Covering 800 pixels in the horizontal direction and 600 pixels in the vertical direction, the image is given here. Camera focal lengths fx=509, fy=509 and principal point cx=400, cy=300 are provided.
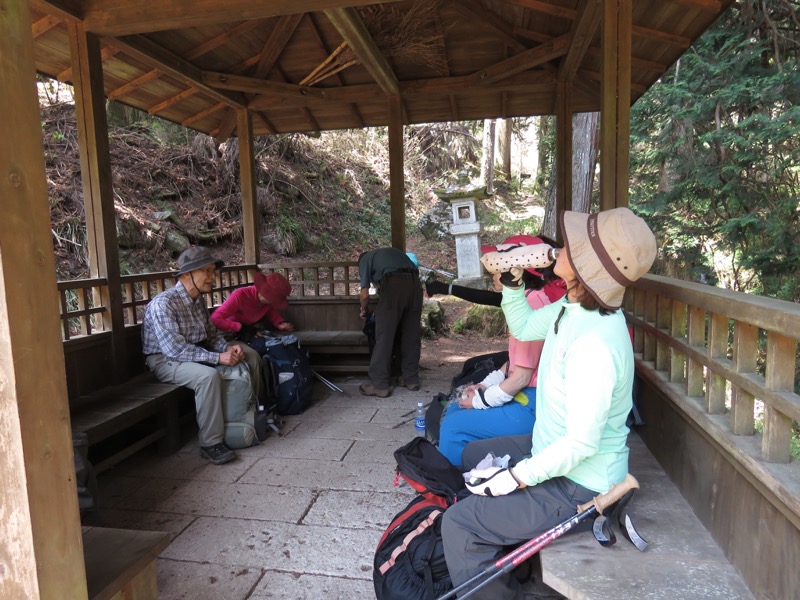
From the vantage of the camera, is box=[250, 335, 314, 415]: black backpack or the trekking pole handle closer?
the trekking pole handle

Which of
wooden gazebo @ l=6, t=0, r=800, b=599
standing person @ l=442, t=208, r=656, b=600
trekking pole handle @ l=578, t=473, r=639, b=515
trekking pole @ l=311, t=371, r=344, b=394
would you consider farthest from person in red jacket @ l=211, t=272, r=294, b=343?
trekking pole handle @ l=578, t=473, r=639, b=515

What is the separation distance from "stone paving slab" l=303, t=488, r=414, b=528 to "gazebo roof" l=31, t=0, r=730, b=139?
313 cm

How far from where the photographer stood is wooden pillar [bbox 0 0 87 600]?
101 centimetres

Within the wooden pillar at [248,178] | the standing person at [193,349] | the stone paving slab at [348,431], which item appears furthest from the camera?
Answer: the wooden pillar at [248,178]

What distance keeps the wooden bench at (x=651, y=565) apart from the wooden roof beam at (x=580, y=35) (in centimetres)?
320

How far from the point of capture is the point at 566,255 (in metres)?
1.70

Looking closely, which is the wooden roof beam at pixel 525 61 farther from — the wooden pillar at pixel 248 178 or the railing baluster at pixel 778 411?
the railing baluster at pixel 778 411

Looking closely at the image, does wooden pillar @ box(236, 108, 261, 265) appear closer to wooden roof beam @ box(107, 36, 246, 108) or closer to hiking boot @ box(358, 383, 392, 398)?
wooden roof beam @ box(107, 36, 246, 108)

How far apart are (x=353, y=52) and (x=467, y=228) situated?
19.9 ft

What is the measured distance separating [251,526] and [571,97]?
4813mm

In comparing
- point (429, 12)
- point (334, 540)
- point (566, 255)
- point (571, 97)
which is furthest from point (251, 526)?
point (571, 97)

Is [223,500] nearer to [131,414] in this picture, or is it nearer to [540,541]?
[131,414]

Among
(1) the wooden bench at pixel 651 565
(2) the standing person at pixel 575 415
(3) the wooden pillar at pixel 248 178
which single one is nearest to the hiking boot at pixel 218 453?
(2) the standing person at pixel 575 415

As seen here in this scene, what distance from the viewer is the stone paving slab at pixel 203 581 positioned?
2.14m
